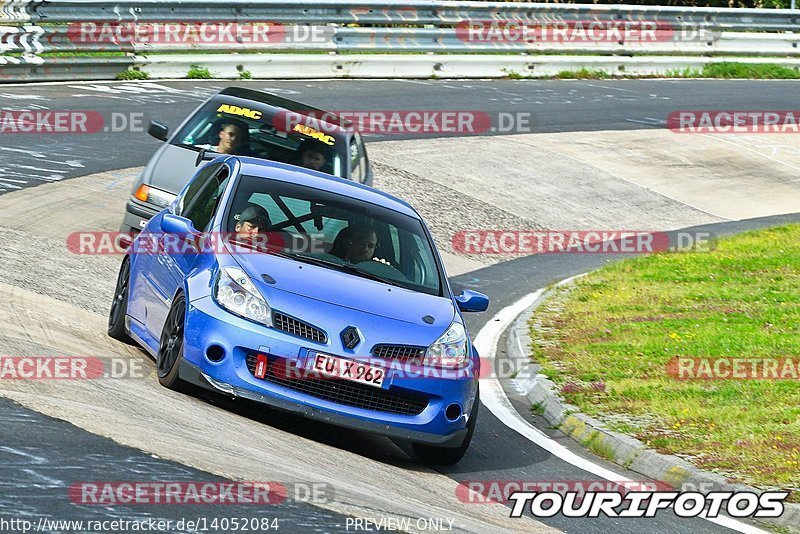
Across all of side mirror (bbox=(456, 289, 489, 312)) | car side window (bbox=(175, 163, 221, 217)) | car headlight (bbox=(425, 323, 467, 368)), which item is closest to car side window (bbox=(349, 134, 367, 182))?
car side window (bbox=(175, 163, 221, 217))

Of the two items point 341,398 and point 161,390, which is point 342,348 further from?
point 161,390

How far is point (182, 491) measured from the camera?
241 inches

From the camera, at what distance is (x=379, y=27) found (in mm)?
26906

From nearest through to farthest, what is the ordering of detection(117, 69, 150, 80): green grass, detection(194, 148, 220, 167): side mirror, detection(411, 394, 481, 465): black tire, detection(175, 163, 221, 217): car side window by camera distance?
detection(411, 394, 481, 465): black tire, detection(175, 163, 221, 217): car side window, detection(194, 148, 220, 167): side mirror, detection(117, 69, 150, 80): green grass

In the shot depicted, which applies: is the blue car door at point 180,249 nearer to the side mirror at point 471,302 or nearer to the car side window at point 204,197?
the car side window at point 204,197

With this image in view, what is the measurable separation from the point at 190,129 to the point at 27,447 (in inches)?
292

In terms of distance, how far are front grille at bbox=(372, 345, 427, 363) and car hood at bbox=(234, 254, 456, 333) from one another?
0.21m

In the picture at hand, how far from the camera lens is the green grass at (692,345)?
29.5 feet

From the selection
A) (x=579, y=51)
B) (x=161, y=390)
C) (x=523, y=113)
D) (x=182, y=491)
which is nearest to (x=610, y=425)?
(x=161, y=390)

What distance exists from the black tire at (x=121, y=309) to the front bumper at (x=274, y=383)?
1.77 m

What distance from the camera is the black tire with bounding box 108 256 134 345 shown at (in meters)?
9.66

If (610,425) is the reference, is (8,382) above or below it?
above

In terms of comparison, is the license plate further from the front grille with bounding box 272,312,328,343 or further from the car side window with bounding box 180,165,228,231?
the car side window with bounding box 180,165,228,231

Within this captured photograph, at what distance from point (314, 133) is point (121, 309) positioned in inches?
151
